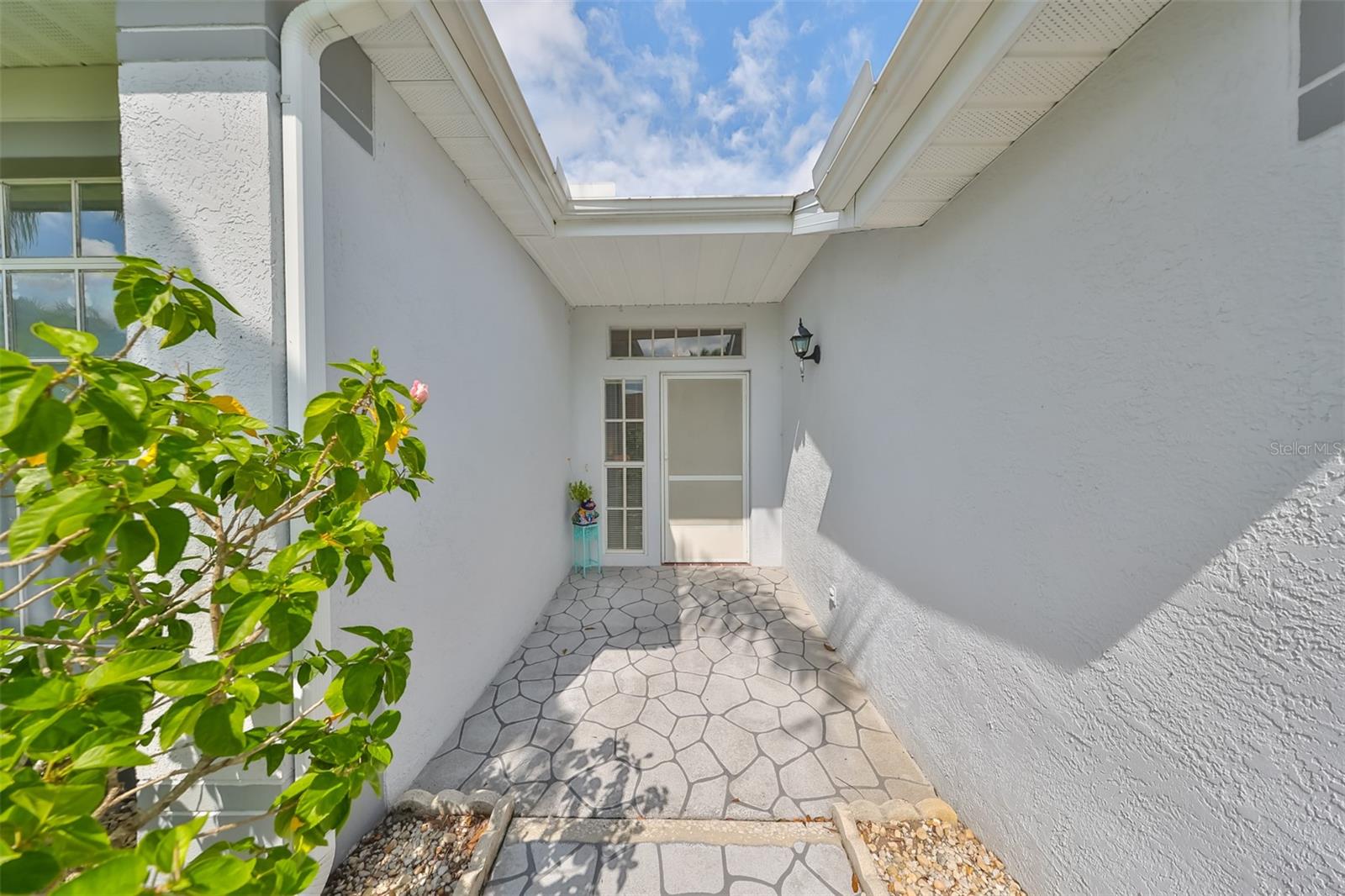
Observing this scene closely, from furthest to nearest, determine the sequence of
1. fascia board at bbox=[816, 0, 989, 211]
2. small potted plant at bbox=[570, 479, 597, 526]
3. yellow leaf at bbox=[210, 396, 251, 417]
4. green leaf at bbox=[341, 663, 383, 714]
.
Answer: small potted plant at bbox=[570, 479, 597, 526]
fascia board at bbox=[816, 0, 989, 211]
yellow leaf at bbox=[210, 396, 251, 417]
green leaf at bbox=[341, 663, 383, 714]

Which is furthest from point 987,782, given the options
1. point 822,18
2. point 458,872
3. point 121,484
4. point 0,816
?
point 822,18

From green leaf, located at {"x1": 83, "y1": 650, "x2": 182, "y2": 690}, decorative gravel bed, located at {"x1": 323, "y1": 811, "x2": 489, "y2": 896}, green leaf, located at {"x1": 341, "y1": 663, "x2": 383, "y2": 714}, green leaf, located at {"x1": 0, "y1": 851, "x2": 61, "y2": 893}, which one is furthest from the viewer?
decorative gravel bed, located at {"x1": 323, "y1": 811, "x2": 489, "y2": 896}

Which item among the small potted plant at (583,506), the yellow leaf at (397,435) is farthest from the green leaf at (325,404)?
the small potted plant at (583,506)

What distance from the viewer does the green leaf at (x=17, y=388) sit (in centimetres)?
47

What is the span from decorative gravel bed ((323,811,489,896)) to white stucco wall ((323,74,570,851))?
79 mm

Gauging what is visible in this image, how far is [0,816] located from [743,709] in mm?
2365

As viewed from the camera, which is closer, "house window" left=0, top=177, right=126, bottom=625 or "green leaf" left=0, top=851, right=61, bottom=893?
"green leaf" left=0, top=851, right=61, bottom=893

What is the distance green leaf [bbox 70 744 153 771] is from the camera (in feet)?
1.60

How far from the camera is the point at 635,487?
14.6 ft

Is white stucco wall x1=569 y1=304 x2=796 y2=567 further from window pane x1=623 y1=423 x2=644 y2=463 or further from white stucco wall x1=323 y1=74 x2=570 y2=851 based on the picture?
white stucco wall x1=323 y1=74 x2=570 y2=851

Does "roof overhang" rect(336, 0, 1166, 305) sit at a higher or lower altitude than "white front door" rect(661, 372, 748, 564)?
higher

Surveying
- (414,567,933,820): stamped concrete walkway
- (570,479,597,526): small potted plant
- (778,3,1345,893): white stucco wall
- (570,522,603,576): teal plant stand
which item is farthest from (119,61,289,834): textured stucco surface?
(570,522,603,576): teal plant stand

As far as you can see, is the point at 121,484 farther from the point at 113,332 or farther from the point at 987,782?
the point at 987,782

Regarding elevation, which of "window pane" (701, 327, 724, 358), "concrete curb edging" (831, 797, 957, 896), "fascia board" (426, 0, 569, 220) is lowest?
"concrete curb edging" (831, 797, 957, 896)
